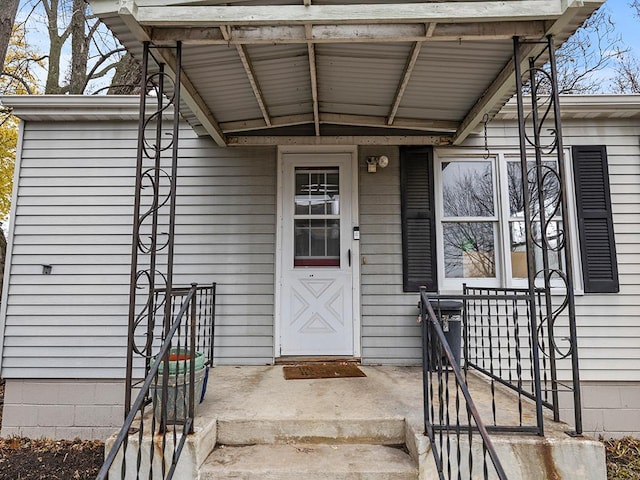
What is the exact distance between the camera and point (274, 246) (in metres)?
4.22

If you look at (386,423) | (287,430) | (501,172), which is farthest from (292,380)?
(501,172)

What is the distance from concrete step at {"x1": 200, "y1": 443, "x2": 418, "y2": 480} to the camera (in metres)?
2.15

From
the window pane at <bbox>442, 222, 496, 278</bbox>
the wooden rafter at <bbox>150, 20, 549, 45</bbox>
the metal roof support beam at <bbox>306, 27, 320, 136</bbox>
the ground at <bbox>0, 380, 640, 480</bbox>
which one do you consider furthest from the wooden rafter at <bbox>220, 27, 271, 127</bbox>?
the ground at <bbox>0, 380, 640, 480</bbox>

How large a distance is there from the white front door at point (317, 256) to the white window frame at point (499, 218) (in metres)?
0.97

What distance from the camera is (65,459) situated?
12.1ft

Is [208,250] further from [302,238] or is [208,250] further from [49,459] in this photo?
[49,459]

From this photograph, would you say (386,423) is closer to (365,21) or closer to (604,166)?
(365,21)

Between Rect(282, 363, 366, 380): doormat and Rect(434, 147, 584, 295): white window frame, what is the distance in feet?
4.22

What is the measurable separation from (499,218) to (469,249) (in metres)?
0.47

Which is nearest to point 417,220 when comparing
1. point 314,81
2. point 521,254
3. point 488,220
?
point 488,220

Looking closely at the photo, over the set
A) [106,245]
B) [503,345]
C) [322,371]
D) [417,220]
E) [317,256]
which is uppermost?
[417,220]

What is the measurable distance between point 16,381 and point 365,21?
15.8 ft

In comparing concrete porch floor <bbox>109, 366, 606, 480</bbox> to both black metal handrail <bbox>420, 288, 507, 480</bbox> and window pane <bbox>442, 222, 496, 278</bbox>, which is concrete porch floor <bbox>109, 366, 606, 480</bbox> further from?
window pane <bbox>442, 222, 496, 278</bbox>

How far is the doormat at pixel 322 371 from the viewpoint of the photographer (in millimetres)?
3561
